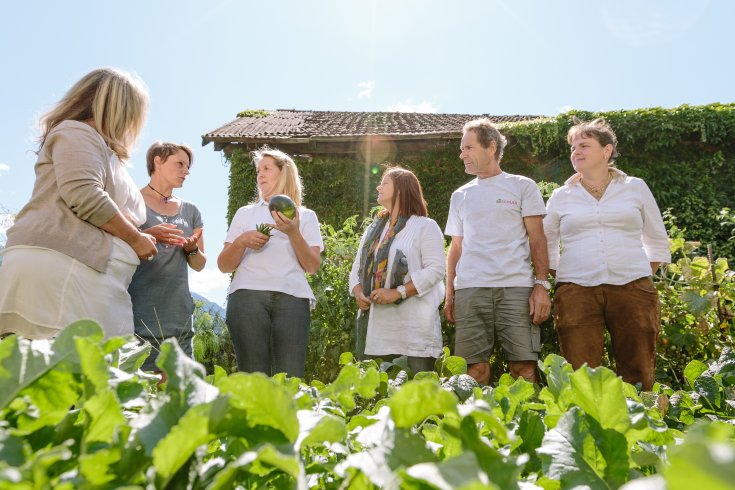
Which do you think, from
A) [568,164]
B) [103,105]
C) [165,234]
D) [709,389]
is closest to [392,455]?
[709,389]

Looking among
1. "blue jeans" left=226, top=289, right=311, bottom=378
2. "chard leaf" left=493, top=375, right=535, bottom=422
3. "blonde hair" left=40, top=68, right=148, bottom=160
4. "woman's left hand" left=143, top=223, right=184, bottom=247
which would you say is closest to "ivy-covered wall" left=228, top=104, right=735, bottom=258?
"blue jeans" left=226, top=289, right=311, bottom=378

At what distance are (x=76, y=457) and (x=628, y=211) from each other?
3.64 metres

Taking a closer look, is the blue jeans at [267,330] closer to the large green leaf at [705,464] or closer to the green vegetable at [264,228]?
the green vegetable at [264,228]

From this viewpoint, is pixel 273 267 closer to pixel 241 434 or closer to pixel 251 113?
pixel 241 434

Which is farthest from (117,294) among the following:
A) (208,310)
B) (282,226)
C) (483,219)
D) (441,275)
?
(208,310)

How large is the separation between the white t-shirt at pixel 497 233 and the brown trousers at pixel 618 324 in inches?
13.6

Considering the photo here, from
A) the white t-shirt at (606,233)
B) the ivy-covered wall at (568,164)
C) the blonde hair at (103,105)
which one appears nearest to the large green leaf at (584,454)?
the blonde hair at (103,105)

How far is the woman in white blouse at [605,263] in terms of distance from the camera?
3451mm

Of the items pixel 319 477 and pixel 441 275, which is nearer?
pixel 319 477

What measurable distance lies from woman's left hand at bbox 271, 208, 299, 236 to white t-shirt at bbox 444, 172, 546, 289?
1.04 m

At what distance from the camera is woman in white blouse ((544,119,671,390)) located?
3451 millimetres

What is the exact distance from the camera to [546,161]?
516 inches

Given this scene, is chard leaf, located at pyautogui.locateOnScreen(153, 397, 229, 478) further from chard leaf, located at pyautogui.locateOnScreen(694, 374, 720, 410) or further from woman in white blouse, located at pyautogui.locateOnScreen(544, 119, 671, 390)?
woman in white blouse, located at pyautogui.locateOnScreen(544, 119, 671, 390)

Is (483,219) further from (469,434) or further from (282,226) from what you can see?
(469,434)
